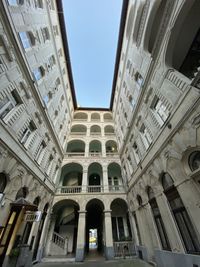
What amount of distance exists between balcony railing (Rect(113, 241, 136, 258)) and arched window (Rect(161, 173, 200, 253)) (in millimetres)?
7436

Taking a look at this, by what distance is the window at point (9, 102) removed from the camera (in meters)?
7.07

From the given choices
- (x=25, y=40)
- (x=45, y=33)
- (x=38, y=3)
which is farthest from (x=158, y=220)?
(x=38, y=3)

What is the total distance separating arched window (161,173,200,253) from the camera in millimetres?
5621

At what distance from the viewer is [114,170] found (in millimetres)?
18234

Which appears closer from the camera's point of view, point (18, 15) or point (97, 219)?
point (18, 15)

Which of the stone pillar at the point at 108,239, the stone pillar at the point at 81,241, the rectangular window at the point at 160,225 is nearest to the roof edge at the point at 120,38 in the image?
the rectangular window at the point at 160,225

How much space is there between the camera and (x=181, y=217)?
246 inches

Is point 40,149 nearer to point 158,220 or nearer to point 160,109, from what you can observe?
point 160,109

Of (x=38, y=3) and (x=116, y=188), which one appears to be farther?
(x=116, y=188)

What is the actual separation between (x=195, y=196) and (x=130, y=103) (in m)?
10.2

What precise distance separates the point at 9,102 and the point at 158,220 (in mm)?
11532

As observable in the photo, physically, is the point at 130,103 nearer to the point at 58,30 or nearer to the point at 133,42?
the point at 133,42

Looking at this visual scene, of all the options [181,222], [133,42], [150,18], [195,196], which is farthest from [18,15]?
[181,222]

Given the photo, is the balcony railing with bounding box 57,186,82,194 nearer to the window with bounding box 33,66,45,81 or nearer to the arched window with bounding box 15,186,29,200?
the arched window with bounding box 15,186,29,200
